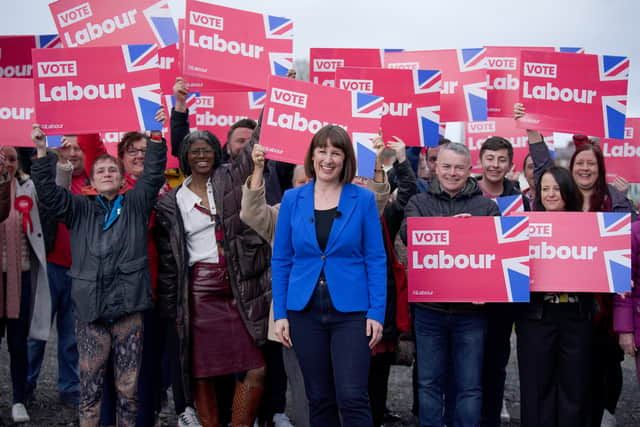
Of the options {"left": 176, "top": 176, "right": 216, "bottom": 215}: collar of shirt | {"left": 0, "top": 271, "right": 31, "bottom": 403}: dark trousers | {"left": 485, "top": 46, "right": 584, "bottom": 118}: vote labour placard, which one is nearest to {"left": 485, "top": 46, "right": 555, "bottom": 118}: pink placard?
{"left": 485, "top": 46, "right": 584, "bottom": 118}: vote labour placard

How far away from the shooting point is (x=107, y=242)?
17.6 feet

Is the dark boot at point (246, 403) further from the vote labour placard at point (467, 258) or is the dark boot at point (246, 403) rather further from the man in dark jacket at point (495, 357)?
the man in dark jacket at point (495, 357)

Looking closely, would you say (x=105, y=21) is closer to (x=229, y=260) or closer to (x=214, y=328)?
(x=229, y=260)

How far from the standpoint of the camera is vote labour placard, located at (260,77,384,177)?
5.47m

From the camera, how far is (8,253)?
6352 millimetres

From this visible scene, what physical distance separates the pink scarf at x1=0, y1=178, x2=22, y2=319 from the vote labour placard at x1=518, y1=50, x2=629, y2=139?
4464 millimetres

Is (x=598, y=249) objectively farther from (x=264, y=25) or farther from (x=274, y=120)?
(x=264, y=25)

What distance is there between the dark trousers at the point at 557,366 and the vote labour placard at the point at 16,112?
4300 millimetres

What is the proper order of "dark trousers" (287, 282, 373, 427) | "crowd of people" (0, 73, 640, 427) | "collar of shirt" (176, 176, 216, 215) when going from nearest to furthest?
"dark trousers" (287, 282, 373, 427) → "crowd of people" (0, 73, 640, 427) → "collar of shirt" (176, 176, 216, 215)

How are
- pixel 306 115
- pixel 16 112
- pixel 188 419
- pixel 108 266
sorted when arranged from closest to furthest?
pixel 108 266 < pixel 306 115 < pixel 188 419 < pixel 16 112

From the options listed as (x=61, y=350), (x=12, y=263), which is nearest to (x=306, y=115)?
(x=12, y=263)

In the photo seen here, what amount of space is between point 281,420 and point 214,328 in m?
1.26

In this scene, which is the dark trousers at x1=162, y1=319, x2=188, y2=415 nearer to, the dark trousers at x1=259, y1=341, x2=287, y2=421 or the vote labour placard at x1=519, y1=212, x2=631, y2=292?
the dark trousers at x1=259, y1=341, x2=287, y2=421

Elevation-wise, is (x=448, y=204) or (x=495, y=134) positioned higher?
(x=495, y=134)
